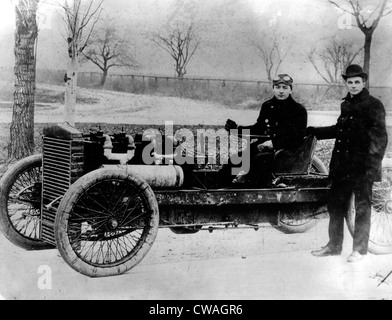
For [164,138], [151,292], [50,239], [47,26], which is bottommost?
[151,292]

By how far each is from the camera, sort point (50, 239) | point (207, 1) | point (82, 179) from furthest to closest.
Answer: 1. point (207, 1)
2. point (50, 239)
3. point (82, 179)

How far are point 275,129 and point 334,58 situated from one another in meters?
0.97

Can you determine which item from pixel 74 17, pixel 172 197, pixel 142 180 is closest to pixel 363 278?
pixel 172 197

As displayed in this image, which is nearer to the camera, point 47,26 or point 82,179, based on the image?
point 82,179

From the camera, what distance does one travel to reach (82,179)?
13.9ft

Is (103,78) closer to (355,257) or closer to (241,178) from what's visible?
(241,178)

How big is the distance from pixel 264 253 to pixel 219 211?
2.31ft

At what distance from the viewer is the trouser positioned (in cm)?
507

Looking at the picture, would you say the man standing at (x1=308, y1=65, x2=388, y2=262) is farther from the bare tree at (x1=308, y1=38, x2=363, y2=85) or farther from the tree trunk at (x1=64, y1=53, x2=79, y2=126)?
the tree trunk at (x1=64, y1=53, x2=79, y2=126)

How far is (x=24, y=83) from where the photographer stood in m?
6.09

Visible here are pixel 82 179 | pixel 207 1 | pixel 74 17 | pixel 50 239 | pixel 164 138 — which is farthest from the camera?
pixel 74 17

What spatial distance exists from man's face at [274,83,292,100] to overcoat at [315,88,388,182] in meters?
0.54

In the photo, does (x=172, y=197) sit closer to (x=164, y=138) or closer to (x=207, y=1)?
(x=164, y=138)

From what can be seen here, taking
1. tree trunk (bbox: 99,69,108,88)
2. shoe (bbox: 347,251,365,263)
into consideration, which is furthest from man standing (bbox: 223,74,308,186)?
tree trunk (bbox: 99,69,108,88)
